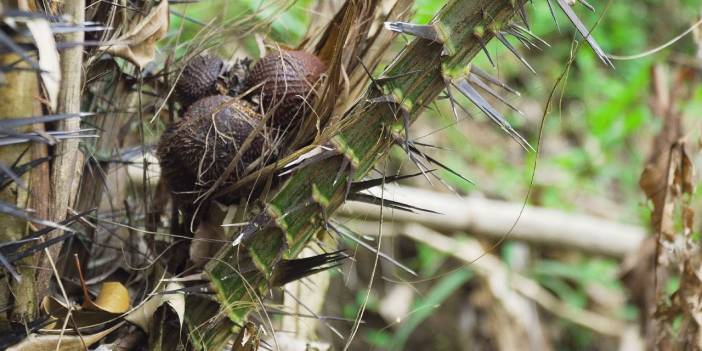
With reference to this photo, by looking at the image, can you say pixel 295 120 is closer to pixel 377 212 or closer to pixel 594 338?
pixel 377 212

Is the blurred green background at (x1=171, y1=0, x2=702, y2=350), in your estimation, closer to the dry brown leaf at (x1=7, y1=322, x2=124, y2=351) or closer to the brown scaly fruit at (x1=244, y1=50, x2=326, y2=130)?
the brown scaly fruit at (x1=244, y1=50, x2=326, y2=130)

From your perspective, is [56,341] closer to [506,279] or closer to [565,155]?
[506,279]

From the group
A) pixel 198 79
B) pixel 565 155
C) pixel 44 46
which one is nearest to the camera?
pixel 44 46

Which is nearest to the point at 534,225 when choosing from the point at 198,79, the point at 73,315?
the point at 198,79

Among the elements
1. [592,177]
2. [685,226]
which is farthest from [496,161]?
[685,226]

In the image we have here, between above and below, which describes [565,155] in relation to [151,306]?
above
